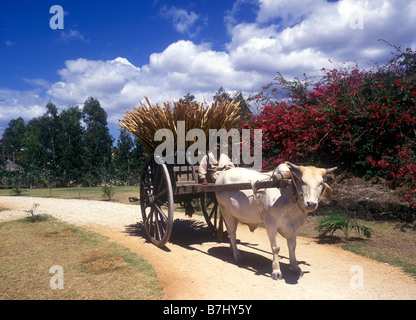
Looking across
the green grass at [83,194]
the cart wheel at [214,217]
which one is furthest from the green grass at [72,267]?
the green grass at [83,194]

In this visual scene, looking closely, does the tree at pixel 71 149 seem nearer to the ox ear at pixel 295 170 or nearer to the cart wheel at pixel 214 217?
the cart wheel at pixel 214 217

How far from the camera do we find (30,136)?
134ft

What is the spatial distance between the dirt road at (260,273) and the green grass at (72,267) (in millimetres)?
316

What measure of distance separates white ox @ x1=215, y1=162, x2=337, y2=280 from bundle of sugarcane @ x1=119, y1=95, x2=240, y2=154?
3.68 feet

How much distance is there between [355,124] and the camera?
890cm

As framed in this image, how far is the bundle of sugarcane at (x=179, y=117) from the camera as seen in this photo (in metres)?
5.70

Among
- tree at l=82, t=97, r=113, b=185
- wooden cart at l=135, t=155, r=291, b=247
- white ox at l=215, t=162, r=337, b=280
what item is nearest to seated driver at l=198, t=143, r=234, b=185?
wooden cart at l=135, t=155, r=291, b=247

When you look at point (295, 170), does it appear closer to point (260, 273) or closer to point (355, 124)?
point (260, 273)

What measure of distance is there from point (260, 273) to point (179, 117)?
3.12 m

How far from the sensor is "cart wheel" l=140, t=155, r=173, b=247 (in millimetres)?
5762

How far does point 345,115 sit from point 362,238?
13.0 ft

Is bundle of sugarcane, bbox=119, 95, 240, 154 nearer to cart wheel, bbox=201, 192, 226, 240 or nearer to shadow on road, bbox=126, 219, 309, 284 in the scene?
cart wheel, bbox=201, 192, 226, 240

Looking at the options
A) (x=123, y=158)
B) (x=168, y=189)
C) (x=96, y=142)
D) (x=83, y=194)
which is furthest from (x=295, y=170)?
(x=96, y=142)
